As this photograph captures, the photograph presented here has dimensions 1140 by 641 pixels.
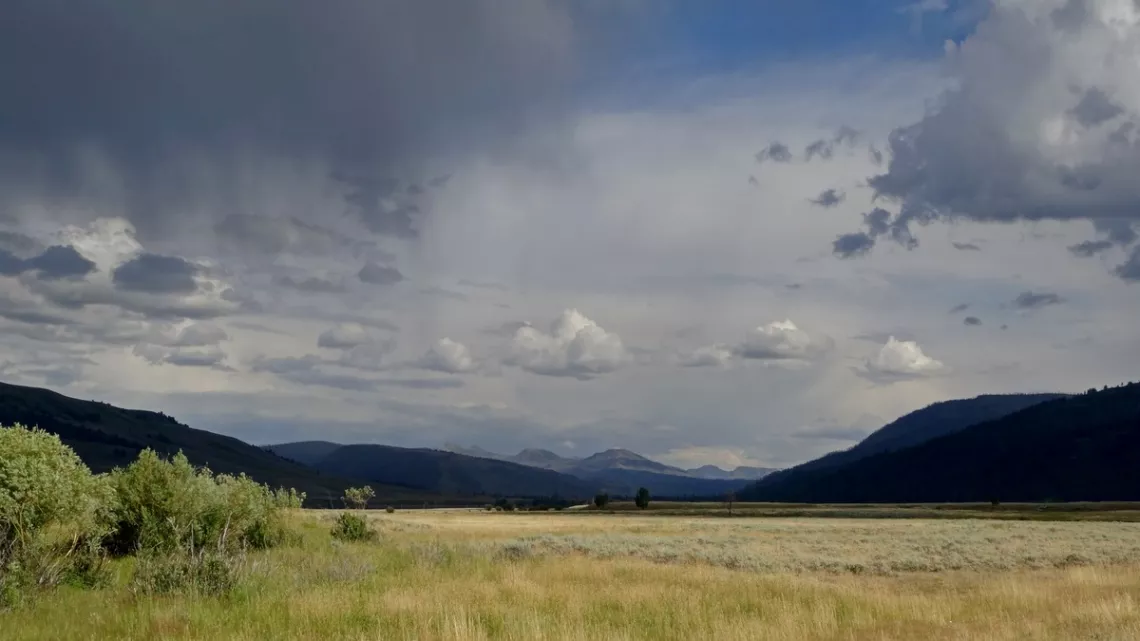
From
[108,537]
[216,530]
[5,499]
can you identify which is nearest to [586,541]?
[216,530]

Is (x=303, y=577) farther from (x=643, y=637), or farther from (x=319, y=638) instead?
(x=643, y=637)

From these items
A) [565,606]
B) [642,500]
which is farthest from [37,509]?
[642,500]

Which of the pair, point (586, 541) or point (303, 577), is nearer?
point (303, 577)

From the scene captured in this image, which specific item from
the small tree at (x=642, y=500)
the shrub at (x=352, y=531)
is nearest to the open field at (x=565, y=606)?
the shrub at (x=352, y=531)

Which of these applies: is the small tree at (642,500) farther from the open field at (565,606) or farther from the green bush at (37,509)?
the green bush at (37,509)

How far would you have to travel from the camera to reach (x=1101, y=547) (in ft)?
140

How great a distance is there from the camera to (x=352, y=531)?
4178 centimetres

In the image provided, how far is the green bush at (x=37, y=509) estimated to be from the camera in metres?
18.2

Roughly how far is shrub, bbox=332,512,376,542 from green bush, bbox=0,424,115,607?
20.2m

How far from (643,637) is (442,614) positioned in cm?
395

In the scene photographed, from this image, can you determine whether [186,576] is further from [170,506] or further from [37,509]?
[170,506]

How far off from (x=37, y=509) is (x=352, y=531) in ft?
76.6

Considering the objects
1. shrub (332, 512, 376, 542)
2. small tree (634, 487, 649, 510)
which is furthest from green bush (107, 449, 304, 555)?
small tree (634, 487, 649, 510)

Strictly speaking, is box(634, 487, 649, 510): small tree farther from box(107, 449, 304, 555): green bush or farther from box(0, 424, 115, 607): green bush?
box(0, 424, 115, 607): green bush
